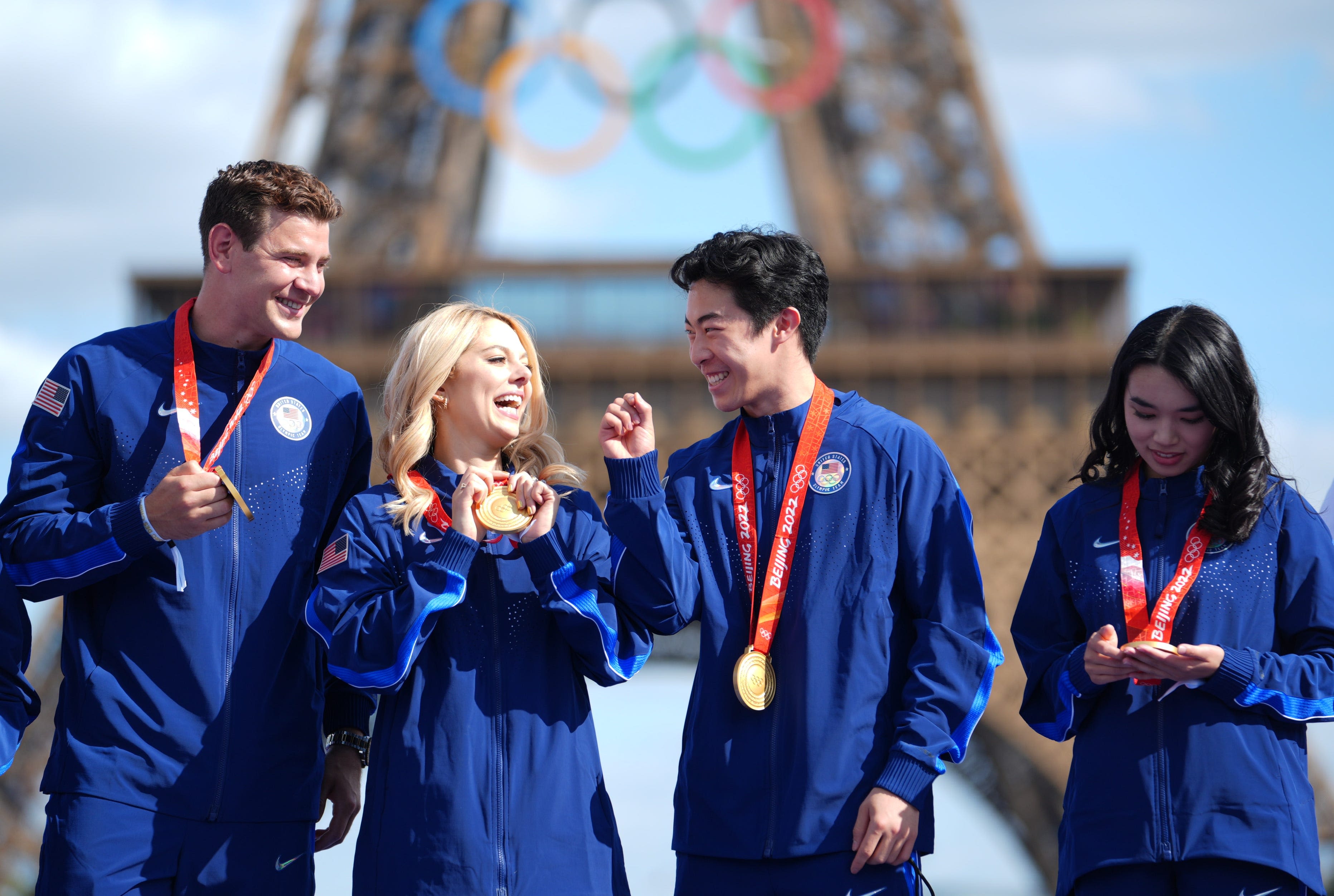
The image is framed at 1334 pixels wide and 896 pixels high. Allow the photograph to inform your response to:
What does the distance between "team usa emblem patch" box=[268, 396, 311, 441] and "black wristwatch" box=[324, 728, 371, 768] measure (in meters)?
0.87

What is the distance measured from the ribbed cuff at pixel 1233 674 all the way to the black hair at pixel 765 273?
139 cm

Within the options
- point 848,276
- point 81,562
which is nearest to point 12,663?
point 81,562

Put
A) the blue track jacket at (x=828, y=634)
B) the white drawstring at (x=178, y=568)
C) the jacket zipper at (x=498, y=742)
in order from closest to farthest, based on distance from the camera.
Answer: the jacket zipper at (x=498, y=742)
the blue track jacket at (x=828, y=634)
the white drawstring at (x=178, y=568)

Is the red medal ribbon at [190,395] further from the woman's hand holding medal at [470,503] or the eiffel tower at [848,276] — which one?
the eiffel tower at [848,276]

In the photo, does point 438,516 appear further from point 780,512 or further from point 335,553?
point 780,512

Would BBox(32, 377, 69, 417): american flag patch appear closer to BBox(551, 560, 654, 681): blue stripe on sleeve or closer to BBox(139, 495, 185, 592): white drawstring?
BBox(139, 495, 185, 592): white drawstring

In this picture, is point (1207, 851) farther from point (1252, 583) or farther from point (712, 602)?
point (712, 602)

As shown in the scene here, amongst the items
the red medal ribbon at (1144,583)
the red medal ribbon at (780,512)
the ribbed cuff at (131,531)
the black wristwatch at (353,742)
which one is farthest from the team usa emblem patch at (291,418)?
the red medal ribbon at (1144,583)

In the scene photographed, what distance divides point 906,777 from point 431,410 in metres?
1.68

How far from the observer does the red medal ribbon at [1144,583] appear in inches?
160

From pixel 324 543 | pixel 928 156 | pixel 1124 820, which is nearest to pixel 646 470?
pixel 324 543

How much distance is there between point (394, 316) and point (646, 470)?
18.1 metres

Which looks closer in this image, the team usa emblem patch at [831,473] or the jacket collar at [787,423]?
the team usa emblem patch at [831,473]

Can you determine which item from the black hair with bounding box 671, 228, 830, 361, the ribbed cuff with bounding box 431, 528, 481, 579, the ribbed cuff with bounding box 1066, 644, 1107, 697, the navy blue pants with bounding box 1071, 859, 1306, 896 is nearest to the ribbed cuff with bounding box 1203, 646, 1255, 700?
the ribbed cuff with bounding box 1066, 644, 1107, 697
